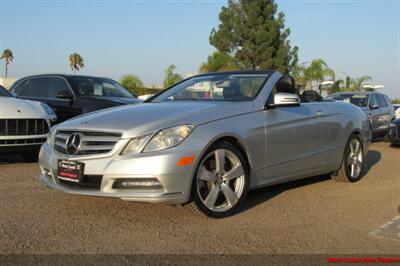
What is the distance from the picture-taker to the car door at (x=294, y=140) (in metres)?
5.51

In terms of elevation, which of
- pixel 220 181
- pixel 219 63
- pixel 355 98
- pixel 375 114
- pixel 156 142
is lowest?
pixel 220 181

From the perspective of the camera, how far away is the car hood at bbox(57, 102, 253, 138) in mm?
4645

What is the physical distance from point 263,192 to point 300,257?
2.45 metres

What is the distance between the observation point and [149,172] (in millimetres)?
4422

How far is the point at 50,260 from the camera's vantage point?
3.66 metres

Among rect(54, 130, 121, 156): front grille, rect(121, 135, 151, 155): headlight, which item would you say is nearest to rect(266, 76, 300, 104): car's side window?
rect(121, 135, 151, 155): headlight

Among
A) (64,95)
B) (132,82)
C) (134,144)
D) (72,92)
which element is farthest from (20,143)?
(132,82)

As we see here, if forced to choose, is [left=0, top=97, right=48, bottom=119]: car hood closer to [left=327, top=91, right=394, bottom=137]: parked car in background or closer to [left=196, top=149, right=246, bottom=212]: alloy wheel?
[left=196, top=149, right=246, bottom=212]: alloy wheel

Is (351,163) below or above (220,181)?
below

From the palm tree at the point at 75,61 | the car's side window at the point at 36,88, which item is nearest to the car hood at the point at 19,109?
the car's side window at the point at 36,88

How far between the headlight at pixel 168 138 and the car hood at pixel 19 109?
158 inches

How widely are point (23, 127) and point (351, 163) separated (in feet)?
16.1

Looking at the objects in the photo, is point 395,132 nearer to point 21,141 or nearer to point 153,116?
point 21,141

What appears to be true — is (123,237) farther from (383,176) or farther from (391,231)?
(383,176)
